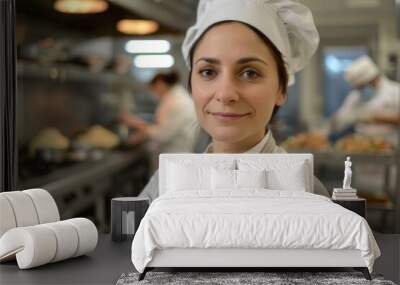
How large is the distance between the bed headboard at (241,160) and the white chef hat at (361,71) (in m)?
1.07

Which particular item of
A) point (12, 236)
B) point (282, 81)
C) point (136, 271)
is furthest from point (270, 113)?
point (12, 236)

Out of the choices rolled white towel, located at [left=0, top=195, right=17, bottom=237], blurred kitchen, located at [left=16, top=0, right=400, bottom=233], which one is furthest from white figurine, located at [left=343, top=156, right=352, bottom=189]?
rolled white towel, located at [left=0, top=195, right=17, bottom=237]

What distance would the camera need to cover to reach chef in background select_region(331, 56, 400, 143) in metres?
6.48

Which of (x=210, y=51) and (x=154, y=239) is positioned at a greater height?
(x=210, y=51)

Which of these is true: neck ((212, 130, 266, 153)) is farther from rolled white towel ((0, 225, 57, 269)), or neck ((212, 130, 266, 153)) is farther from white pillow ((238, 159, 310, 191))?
rolled white towel ((0, 225, 57, 269))

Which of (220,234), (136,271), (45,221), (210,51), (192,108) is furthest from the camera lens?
(192,108)

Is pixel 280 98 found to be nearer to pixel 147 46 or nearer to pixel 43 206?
pixel 147 46

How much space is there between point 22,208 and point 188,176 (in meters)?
1.20

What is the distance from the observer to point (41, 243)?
476 cm

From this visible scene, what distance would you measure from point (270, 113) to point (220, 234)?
183 centimetres

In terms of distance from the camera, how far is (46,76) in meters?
6.85

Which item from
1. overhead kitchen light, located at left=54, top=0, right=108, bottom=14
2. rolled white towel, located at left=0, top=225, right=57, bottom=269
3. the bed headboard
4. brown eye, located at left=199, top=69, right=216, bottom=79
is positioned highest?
overhead kitchen light, located at left=54, top=0, right=108, bottom=14

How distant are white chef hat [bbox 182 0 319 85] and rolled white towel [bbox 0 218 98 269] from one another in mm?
1946

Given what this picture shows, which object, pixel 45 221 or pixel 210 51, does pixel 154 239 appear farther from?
pixel 210 51
